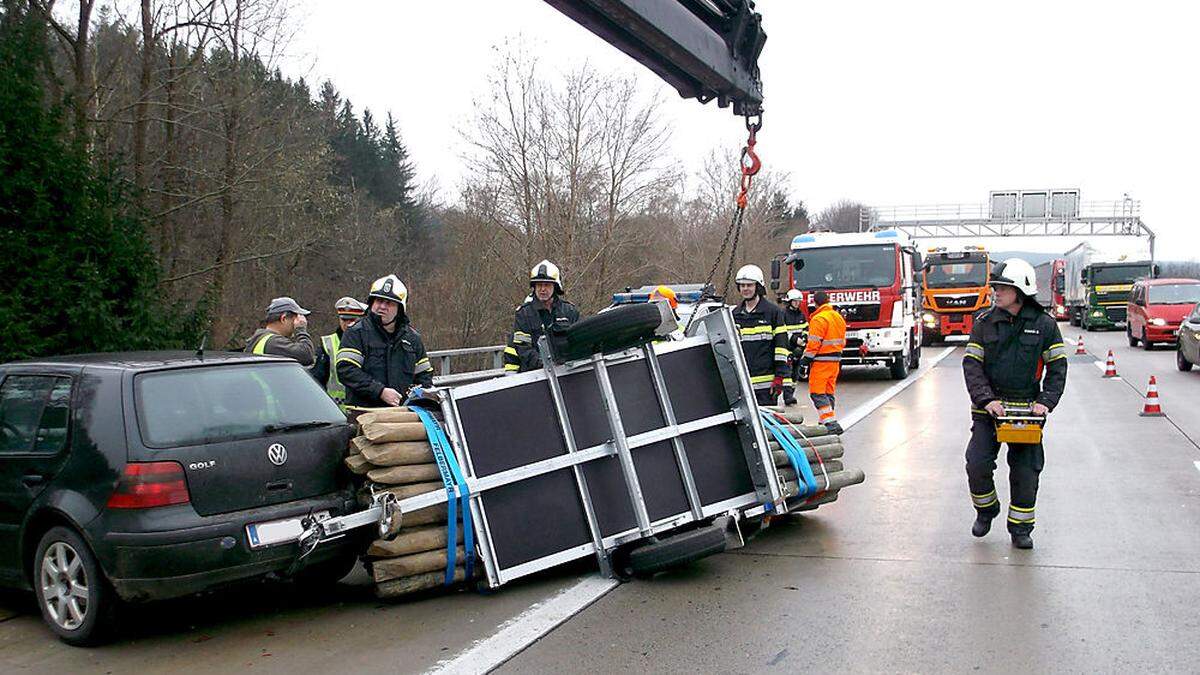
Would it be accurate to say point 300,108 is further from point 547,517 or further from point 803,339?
point 547,517

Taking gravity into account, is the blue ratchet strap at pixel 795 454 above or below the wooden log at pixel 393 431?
below

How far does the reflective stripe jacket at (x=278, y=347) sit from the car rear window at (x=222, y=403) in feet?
6.92

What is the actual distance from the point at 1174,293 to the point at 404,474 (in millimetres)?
27226

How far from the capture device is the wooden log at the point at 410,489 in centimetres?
550

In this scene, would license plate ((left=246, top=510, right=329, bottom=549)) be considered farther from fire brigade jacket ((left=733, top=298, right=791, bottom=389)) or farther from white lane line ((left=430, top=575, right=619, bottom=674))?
fire brigade jacket ((left=733, top=298, right=791, bottom=389))

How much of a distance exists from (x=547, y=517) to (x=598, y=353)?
1005mm

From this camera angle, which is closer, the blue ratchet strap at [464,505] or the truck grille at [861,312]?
the blue ratchet strap at [464,505]

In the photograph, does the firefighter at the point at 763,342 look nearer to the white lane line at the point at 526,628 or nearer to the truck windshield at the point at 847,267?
the white lane line at the point at 526,628

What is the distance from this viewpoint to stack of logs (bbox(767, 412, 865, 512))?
6.71 m

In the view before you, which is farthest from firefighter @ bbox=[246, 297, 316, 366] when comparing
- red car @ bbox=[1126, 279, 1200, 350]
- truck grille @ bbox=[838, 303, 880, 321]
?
red car @ bbox=[1126, 279, 1200, 350]

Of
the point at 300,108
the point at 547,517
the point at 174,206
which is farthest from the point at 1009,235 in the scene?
the point at 547,517

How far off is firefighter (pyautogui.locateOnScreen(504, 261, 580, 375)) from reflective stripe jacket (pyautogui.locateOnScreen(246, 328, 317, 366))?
168cm

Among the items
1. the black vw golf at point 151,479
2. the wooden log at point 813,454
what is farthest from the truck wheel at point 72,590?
the wooden log at point 813,454

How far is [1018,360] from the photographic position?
659cm
